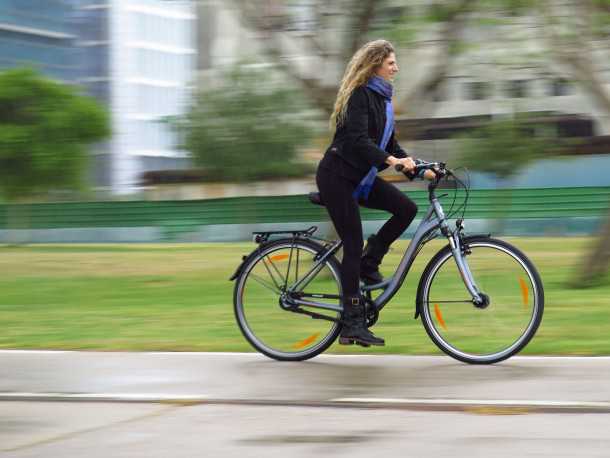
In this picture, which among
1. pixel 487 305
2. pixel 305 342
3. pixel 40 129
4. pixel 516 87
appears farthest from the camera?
pixel 40 129

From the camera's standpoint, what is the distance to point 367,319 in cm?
708

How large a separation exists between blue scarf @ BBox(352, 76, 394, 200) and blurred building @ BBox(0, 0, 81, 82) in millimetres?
72724

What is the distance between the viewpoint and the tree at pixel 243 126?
40875 mm

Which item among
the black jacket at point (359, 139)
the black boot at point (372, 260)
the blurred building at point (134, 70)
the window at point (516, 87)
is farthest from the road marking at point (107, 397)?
the blurred building at point (134, 70)

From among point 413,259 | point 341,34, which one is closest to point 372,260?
point 413,259

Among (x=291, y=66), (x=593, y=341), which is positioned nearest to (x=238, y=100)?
(x=291, y=66)

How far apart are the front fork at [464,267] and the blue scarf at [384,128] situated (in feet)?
1.91

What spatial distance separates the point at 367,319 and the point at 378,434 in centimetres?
210

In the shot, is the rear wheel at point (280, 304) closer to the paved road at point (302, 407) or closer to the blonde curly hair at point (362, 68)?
the paved road at point (302, 407)

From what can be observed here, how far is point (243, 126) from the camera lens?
136 ft

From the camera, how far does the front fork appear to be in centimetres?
679

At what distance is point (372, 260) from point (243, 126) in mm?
34629

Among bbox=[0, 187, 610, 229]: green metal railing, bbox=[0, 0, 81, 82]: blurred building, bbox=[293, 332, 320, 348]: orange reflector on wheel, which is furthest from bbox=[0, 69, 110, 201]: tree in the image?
bbox=[0, 0, 81, 82]: blurred building

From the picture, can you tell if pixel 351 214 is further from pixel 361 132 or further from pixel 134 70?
pixel 134 70
